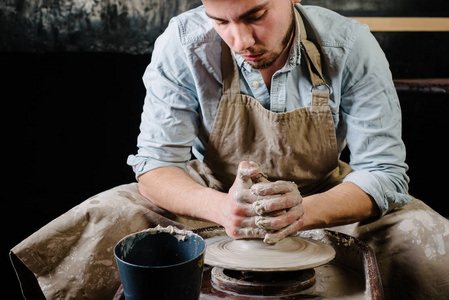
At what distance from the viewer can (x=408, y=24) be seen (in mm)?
3355

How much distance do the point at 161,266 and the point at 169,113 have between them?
3.20 ft

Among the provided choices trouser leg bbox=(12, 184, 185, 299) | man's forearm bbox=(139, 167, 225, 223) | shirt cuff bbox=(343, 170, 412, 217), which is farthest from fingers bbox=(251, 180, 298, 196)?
trouser leg bbox=(12, 184, 185, 299)

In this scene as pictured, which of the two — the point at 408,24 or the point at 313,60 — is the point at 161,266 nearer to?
the point at 313,60

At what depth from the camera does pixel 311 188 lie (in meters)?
2.13

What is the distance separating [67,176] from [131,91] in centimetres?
66

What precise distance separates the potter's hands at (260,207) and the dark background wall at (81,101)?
191 centimetres

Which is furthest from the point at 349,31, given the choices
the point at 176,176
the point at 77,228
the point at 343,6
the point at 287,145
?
the point at 343,6

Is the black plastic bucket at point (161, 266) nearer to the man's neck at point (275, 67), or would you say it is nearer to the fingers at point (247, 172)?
the fingers at point (247, 172)

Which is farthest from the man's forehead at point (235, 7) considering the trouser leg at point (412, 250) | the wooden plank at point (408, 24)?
the wooden plank at point (408, 24)

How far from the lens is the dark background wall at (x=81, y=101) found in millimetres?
3004

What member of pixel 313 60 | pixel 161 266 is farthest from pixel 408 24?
pixel 161 266

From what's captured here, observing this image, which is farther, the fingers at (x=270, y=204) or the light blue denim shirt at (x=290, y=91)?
the light blue denim shirt at (x=290, y=91)

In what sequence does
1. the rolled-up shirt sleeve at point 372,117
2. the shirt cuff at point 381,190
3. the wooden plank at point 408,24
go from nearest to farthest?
the shirt cuff at point 381,190 → the rolled-up shirt sleeve at point 372,117 → the wooden plank at point 408,24

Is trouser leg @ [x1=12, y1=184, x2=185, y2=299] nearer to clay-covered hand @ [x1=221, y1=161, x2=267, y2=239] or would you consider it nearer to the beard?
clay-covered hand @ [x1=221, y1=161, x2=267, y2=239]
